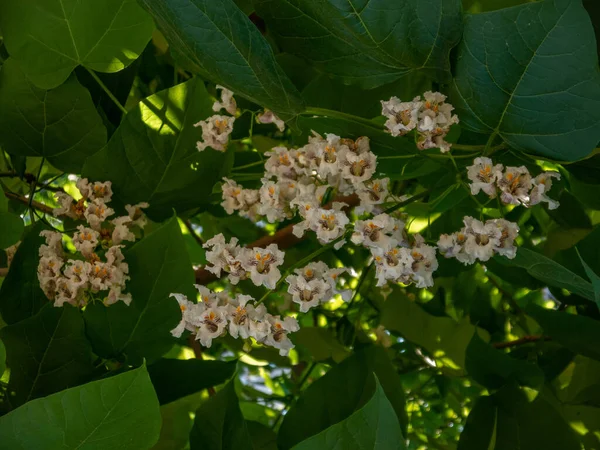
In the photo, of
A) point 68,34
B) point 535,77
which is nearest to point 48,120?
point 68,34

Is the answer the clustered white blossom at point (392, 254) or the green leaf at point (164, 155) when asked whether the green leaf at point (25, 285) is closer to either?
the green leaf at point (164, 155)

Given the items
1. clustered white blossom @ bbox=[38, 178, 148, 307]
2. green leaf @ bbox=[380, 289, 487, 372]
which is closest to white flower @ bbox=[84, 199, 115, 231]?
clustered white blossom @ bbox=[38, 178, 148, 307]

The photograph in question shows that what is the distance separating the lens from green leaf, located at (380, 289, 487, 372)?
462 millimetres

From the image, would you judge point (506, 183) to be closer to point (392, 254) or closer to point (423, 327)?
point (392, 254)

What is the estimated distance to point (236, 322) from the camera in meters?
0.28

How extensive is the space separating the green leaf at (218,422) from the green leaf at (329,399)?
3 centimetres

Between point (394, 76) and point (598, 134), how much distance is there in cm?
8

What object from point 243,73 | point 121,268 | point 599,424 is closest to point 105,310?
point 121,268

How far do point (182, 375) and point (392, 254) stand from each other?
5.3 inches

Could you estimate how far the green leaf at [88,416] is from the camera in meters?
0.24

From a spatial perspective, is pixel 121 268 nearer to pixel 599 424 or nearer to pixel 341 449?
pixel 341 449

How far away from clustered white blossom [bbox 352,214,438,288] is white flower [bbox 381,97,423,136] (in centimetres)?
3

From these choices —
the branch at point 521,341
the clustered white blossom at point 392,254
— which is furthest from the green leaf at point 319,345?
the clustered white blossom at point 392,254

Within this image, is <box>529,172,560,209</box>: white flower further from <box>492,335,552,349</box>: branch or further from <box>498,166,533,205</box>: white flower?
<box>492,335,552,349</box>: branch
